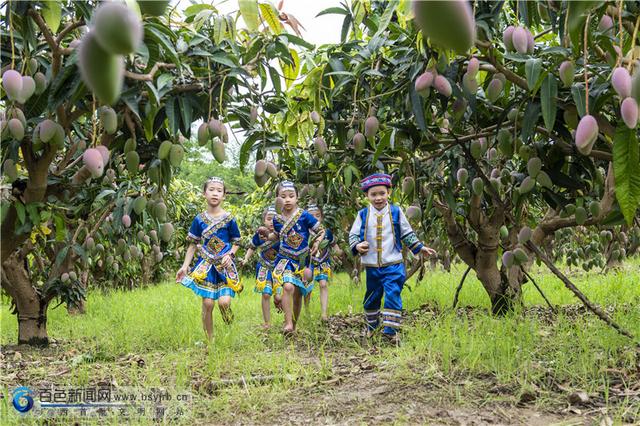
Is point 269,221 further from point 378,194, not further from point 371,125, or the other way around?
point 371,125

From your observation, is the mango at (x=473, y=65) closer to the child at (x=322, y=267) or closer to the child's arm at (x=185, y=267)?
the child's arm at (x=185, y=267)

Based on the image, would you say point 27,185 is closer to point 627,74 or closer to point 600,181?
point 627,74

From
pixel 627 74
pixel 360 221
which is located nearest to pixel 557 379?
pixel 627 74

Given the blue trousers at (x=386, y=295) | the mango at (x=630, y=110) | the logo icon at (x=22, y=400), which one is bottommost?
the logo icon at (x=22, y=400)

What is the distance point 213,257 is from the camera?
3.03m

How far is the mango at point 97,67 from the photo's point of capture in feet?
0.84

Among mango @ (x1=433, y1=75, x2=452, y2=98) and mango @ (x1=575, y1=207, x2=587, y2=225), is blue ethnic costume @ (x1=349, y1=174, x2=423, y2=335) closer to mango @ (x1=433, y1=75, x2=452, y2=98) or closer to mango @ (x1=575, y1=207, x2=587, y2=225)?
mango @ (x1=575, y1=207, x2=587, y2=225)

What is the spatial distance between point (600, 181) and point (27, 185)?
1.85 meters

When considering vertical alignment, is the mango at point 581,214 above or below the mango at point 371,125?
below

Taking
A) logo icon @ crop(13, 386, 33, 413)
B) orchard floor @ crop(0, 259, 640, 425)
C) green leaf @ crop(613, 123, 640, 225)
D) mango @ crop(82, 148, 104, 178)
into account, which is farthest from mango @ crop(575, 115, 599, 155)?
logo icon @ crop(13, 386, 33, 413)

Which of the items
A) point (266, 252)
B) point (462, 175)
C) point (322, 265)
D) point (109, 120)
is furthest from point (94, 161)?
point (322, 265)

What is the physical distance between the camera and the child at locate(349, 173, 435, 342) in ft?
9.01

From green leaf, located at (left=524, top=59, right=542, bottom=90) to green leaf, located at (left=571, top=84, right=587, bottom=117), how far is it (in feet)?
0.29

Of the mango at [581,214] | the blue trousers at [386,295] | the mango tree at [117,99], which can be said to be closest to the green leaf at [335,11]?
the mango tree at [117,99]
